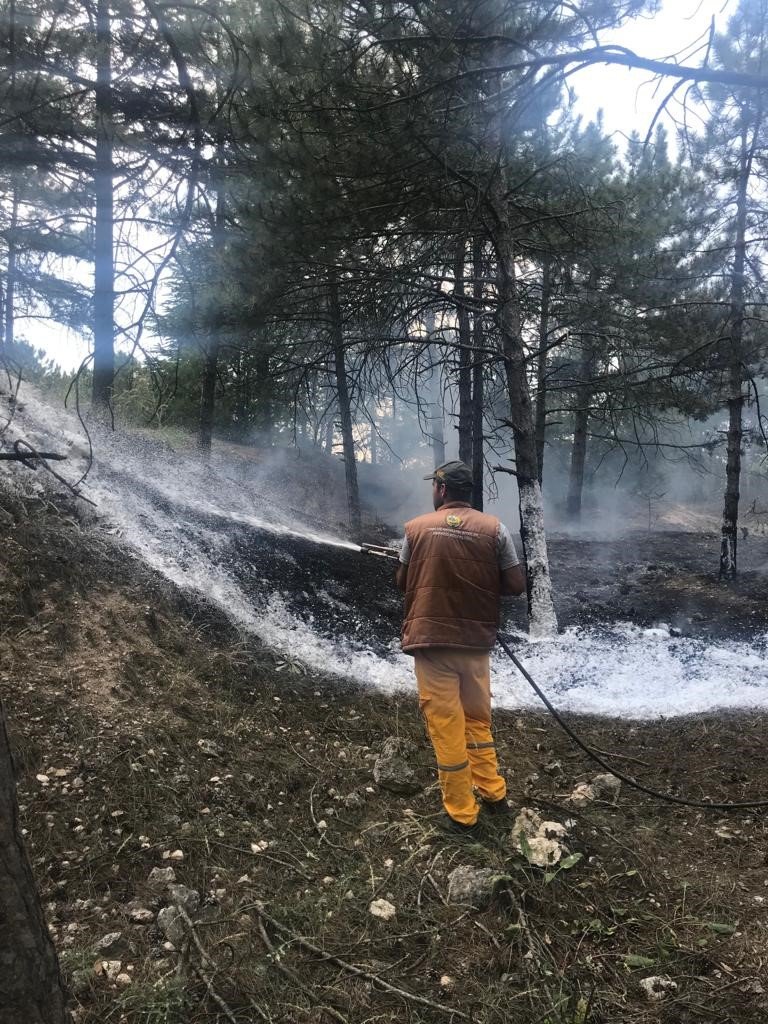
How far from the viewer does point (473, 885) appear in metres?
3.17

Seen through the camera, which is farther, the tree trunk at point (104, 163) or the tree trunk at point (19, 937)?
the tree trunk at point (104, 163)

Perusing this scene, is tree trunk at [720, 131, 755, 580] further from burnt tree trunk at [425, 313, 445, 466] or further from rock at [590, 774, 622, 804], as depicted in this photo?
rock at [590, 774, 622, 804]

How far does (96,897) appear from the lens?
115 inches

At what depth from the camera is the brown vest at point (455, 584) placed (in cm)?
393

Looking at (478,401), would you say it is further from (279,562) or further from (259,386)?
(279,562)

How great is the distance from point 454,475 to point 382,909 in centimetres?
248

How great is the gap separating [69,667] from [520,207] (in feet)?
27.3

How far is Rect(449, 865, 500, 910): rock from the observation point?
123 inches

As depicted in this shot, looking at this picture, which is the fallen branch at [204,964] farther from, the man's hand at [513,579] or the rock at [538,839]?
the man's hand at [513,579]

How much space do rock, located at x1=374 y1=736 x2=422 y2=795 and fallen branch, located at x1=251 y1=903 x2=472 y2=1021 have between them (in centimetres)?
144

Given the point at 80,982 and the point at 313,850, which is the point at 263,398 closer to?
the point at 313,850

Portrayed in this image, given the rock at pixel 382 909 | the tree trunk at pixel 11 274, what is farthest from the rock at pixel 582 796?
the tree trunk at pixel 11 274

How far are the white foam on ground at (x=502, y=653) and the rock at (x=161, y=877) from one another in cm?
332

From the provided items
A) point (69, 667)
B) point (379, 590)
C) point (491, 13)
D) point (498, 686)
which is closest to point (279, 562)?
point (379, 590)
